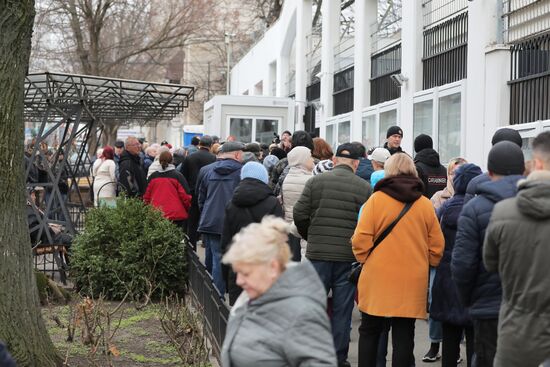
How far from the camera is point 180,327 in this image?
344 inches

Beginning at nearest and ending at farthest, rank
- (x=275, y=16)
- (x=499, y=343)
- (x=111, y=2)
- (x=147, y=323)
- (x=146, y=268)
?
1. (x=499, y=343)
2. (x=147, y=323)
3. (x=146, y=268)
4. (x=111, y=2)
5. (x=275, y=16)

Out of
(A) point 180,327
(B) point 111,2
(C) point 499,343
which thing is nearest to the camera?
(C) point 499,343

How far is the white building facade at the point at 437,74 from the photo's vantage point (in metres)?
12.1

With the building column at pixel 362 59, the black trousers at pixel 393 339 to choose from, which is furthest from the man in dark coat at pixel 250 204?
the building column at pixel 362 59

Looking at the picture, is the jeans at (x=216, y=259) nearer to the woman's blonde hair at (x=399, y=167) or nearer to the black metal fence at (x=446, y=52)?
the woman's blonde hair at (x=399, y=167)

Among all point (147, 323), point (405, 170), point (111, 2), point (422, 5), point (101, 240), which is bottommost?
point (147, 323)

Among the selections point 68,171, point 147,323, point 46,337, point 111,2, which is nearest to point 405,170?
point 46,337

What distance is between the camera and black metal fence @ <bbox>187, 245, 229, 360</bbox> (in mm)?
7312

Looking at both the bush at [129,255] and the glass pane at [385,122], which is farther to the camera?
the glass pane at [385,122]

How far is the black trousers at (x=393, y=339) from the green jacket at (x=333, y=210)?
2.63ft

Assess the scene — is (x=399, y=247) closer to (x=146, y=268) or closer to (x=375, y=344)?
(x=375, y=344)

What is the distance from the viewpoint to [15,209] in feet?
22.8

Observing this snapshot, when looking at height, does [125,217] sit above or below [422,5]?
below

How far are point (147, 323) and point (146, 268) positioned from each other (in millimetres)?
1320
